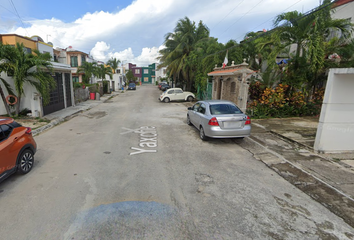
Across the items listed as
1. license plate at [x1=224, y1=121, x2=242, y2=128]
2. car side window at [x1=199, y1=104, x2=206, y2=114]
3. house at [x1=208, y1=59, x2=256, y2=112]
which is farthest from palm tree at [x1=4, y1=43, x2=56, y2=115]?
house at [x1=208, y1=59, x2=256, y2=112]

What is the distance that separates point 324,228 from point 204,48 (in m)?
21.8

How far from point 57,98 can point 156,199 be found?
13.9m

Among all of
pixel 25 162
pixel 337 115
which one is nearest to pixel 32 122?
pixel 25 162

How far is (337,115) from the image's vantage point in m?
6.29

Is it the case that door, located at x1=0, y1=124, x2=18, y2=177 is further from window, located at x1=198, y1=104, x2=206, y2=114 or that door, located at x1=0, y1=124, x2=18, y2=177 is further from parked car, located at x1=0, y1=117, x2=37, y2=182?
window, located at x1=198, y1=104, x2=206, y2=114

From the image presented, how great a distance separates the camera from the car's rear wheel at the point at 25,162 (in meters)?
4.74

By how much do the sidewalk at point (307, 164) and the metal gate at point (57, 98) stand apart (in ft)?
41.1

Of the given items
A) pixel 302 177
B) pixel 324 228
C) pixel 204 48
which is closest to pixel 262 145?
pixel 302 177

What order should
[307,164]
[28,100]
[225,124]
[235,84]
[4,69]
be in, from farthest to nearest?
1. [235,84]
2. [28,100]
3. [4,69]
4. [225,124]
5. [307,164]

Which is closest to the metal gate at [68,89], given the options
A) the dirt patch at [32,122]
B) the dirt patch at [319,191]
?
the dirt patch at [32,122]

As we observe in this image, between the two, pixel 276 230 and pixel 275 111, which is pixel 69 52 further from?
pixel 276 230

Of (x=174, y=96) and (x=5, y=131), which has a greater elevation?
(x=5, y=131)

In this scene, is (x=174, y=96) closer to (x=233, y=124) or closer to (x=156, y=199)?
(x=233, y=124)

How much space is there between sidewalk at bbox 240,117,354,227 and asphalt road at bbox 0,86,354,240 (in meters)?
0.31
